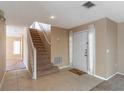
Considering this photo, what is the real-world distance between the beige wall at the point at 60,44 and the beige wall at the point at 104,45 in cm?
205

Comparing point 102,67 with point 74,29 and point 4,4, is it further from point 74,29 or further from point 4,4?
point 4,4

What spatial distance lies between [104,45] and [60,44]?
8.10 ft

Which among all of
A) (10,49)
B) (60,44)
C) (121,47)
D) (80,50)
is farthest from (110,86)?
(10,49)

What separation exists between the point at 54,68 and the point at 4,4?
10.4ft

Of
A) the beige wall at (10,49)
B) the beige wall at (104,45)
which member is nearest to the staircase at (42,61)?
the beige wall at (104,45)

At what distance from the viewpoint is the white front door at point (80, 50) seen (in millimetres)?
4359

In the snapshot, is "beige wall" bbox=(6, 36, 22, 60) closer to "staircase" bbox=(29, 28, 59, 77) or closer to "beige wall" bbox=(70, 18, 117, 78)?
"staircase" bbox=(29, 28, 59, 77)

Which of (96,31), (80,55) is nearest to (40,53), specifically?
(80,55)

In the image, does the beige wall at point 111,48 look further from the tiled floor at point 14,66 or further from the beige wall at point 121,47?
the tiled floor at point 14,66

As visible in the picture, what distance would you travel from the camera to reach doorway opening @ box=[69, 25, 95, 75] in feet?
12.5

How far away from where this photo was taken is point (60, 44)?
5.12 meters

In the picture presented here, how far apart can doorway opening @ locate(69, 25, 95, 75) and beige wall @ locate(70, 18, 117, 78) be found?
0.24 meters

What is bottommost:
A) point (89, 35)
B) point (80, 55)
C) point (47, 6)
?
point (80, 55)

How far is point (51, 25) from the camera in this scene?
474 centimetres
